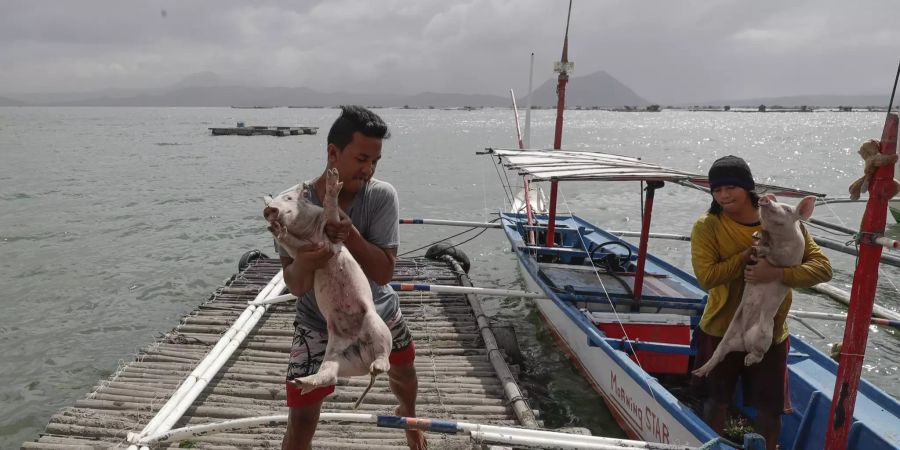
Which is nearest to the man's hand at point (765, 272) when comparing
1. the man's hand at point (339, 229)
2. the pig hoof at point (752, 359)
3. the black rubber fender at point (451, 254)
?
the pig hoof at point (752, 359)

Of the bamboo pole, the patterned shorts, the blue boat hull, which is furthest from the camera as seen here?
the bamboo pole

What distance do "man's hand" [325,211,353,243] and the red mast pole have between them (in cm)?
289

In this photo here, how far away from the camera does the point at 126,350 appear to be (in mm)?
9625

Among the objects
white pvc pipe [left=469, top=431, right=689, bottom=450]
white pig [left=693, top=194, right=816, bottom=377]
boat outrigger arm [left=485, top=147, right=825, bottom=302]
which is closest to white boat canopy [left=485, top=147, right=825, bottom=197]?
boat outrigger arm [left=485, top=147, right=825, bottom=302]

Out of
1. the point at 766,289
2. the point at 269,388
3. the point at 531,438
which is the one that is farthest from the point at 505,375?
the point at 766,289

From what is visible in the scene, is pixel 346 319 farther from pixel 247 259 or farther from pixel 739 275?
pixel 247 259

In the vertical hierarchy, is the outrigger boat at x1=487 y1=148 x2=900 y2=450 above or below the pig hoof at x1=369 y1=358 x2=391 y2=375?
below

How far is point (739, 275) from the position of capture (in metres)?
3.76

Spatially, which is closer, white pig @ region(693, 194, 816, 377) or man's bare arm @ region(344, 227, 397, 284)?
man's bare arm @ region(344, 227, 397, 284)

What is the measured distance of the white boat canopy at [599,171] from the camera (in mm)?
6070

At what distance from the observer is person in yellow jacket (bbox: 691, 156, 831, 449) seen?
3.62 m

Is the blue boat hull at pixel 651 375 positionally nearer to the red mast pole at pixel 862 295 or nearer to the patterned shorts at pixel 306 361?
the red mast pole at pixel 862 295

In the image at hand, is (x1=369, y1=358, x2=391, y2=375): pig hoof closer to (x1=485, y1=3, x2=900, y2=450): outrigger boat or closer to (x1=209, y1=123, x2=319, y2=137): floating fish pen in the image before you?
(x1=485, y1=3, x2=900, y2=450): outrigger boat

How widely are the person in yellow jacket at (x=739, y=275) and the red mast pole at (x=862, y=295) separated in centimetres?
32
